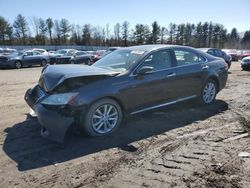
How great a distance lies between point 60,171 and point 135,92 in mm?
2273

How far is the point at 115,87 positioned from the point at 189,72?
7.43 feet

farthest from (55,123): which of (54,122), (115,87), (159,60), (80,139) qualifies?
(159,60)

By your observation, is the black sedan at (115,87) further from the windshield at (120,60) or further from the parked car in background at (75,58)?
the parked car in background at (75,58)

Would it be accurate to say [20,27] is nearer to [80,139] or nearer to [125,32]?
[125,32]

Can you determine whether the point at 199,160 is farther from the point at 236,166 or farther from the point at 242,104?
the point at 242,104

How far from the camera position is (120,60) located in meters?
6.27

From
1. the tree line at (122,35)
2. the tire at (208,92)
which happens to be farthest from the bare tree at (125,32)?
the tire at (208,92)

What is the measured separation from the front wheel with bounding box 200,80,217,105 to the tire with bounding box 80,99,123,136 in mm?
2792

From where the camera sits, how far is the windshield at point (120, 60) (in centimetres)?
594

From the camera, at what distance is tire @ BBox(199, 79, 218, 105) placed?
748cm

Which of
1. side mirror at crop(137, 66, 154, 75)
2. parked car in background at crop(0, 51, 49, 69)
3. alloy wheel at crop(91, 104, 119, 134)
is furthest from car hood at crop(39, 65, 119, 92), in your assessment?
parked car in background at crop(0, 51, 49, 69)

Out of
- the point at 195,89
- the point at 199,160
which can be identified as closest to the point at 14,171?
the point at 199,160

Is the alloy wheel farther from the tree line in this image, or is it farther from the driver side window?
the tree line

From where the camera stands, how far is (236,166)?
4.09 m
